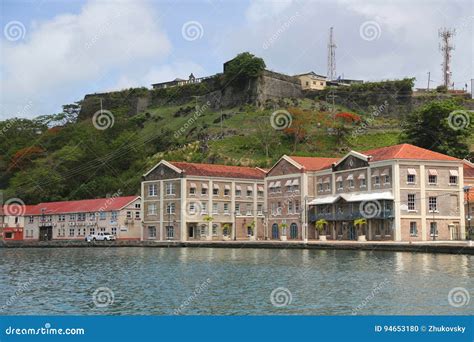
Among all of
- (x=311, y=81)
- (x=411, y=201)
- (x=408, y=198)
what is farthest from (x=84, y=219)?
(x=311, y=81)

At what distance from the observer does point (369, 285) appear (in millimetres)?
29234

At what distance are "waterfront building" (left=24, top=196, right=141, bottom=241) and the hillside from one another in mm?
10491

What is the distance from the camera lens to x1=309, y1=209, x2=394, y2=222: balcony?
60250 mm

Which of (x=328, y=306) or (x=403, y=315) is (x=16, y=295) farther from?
(x=403, y=315)

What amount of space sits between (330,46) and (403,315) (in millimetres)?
95185

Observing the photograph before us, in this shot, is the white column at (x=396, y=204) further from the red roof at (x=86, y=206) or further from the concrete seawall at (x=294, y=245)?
the red roof at (x=86, y=206)

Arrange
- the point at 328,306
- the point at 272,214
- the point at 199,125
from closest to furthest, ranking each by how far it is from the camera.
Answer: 1. the point at 328,306
2. the point at 272,214
3. the point at 199,125

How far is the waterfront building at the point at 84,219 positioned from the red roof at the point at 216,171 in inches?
326

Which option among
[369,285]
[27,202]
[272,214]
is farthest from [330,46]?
[369,285]

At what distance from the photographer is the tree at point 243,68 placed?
371 ft

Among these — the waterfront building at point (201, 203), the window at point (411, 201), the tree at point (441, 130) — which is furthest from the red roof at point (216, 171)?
the window at point (411, 201)

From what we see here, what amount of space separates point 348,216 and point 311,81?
61.0 m

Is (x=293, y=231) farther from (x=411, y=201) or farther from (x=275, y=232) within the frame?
(x=411, y=201)

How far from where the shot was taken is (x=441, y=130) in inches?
3209
